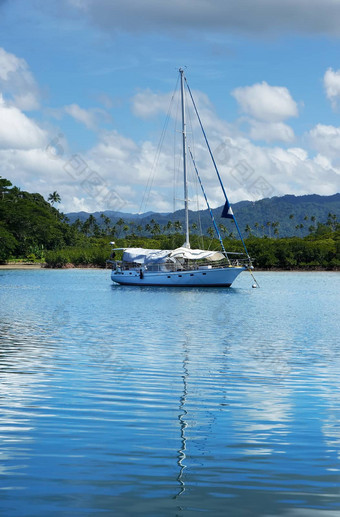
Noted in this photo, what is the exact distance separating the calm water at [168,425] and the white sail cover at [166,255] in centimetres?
4186

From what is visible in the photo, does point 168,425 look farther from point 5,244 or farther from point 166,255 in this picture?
point 5,244

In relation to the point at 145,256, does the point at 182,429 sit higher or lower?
lower

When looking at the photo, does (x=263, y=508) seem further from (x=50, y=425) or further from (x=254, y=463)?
(x=50, y=425)

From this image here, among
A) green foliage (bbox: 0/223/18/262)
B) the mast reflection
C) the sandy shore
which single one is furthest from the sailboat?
the sandy shore

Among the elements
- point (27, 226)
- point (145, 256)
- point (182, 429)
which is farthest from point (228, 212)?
point (27, 226)

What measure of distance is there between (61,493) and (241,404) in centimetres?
661

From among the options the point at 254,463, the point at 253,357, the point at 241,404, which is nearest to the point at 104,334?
the point at 253,357

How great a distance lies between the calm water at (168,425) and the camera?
27.7 ft

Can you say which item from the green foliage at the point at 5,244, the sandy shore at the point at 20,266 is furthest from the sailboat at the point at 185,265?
the sandy shore at the point at 20,266

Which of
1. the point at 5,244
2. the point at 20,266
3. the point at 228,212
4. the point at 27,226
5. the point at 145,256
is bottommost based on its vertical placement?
the point at 20,266

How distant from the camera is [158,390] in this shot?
16.0m

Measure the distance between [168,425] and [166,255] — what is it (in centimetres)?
6204

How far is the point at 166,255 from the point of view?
74.4 meters

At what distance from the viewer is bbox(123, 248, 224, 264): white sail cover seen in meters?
70.1
